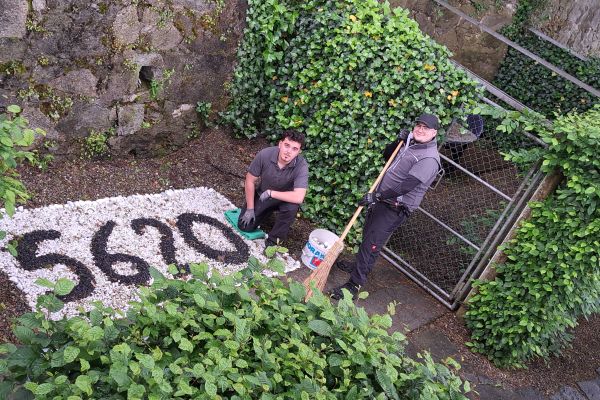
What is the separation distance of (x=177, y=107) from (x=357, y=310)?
464 cm

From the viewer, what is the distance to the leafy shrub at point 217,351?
7.81 feet

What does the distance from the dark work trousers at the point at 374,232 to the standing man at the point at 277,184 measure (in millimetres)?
756

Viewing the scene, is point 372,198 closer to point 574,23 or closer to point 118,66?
point 118,66

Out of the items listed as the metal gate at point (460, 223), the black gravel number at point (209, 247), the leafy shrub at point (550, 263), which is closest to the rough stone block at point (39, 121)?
the black gravel number at point (209, 247)

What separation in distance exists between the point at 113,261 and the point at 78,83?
1943 mm

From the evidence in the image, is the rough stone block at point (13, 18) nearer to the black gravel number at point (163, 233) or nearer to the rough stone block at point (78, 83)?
the rough stone block at point (78, 83)

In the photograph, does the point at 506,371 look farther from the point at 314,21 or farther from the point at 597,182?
the point at 314,21

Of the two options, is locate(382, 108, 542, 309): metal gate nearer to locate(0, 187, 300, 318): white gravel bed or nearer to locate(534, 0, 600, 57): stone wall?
locate(0, 187, 300, 318): white gravel bed

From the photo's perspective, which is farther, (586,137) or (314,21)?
(314,21)

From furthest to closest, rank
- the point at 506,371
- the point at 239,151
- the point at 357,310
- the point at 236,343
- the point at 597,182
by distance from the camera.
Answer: the point at 239,151 → the point at 506,371 → the point at 597,182 → the point at 357,310 → the point at 236,343

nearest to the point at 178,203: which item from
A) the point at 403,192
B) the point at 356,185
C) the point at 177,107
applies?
the point at 177,107

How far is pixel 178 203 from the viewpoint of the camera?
6355mm

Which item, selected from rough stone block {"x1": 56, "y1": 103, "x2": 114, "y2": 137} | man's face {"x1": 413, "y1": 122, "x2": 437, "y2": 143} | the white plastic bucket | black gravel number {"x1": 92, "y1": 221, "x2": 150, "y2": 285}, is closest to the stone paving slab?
the white plastic bucket

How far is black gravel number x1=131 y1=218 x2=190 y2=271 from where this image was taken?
5.54 metres
